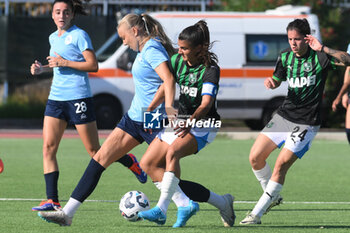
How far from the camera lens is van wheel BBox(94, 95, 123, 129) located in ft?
67.7

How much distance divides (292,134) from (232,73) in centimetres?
1255

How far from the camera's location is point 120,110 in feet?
68.1

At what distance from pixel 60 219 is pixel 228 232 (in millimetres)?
1368

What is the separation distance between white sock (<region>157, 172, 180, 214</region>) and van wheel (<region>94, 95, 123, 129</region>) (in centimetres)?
1353

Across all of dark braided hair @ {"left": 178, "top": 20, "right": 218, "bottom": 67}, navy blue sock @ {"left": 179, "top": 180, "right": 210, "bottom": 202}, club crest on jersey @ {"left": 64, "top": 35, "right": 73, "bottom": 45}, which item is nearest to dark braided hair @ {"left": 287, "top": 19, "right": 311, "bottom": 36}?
dark braided hair @ {"left": 178, "top": 20, "right": 218, "bottom": 67}

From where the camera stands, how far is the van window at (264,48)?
20.3m

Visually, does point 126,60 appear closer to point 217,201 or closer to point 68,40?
point 68,40

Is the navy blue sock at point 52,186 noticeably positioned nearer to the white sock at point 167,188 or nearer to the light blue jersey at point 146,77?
the light blue jersey at point 146,77

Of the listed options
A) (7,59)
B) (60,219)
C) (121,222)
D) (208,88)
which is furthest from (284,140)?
(7,59)

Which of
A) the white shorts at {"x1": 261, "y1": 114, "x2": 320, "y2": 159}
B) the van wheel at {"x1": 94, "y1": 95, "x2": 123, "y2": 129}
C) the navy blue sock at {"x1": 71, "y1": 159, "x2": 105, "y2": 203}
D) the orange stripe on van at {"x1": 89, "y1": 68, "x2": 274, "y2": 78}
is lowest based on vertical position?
the van wheel at {"x1": 94, "y1": 95, "x2": 123, "y2": 129}

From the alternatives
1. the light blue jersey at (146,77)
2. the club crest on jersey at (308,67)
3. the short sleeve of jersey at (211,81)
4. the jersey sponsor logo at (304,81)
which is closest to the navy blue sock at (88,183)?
the light blue jersey at (146,77)

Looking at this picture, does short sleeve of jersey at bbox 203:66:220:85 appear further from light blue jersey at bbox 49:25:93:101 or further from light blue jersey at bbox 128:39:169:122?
light blue jersey at bbox 49:25:93:101

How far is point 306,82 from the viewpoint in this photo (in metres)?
7.73

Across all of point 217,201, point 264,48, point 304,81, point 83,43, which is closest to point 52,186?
point 83,43
